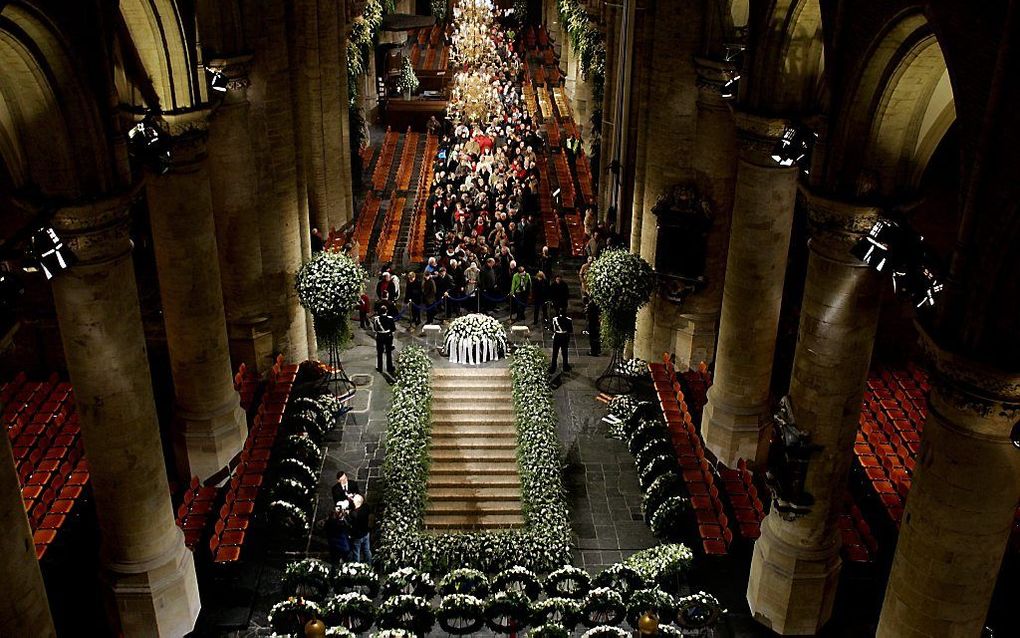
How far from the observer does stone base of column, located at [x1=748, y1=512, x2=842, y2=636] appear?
41.1ft

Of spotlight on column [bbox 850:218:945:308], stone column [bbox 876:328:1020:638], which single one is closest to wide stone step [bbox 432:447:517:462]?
spotlight on column [bbox 850:218:945:308]

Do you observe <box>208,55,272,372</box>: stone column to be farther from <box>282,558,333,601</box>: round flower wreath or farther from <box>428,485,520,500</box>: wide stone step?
<box>282,558,333,601</box>: round flower wreath

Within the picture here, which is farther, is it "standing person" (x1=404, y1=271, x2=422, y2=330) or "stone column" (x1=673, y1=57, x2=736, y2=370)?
"standing person" (x1=404, y1=271, x2=422, y2=330)

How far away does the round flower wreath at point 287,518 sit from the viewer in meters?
14.4

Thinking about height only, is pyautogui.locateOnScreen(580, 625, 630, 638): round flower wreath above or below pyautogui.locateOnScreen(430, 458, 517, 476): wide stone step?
above

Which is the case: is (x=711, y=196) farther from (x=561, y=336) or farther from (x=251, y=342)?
(x=251, y=342)

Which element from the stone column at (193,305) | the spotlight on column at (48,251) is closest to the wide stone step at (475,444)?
the stone column at (193,305)

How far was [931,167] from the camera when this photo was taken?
59.2 ft

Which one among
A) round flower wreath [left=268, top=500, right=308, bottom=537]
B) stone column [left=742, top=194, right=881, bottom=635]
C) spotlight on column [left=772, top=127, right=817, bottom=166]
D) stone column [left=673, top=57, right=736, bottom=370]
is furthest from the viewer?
stone column [left=673, top=57, right=736, bottom=370]

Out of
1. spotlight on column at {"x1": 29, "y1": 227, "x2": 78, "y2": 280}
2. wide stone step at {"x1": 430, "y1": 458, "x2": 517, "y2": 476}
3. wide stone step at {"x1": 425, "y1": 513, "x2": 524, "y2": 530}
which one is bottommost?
wide stone step at {"x1": 425, "y1": 513, "x2": 524, "y2": 530}

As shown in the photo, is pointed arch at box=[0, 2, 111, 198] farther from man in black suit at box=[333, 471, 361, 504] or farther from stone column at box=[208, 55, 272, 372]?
man in black suit at box=[333, 471, 361, 504]

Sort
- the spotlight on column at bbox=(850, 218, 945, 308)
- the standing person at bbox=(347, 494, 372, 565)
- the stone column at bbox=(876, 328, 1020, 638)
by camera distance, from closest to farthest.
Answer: the stone column at bbox=(876, 328, 1020, 638) → the spotlight on column at bbox=(850, 218, 945, 308) → the standing person at bbox=(347, 494, 372, 565)

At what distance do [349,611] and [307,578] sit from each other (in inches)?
30.6

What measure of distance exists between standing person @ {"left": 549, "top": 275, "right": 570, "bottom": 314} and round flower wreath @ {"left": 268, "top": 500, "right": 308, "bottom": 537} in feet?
22.9
